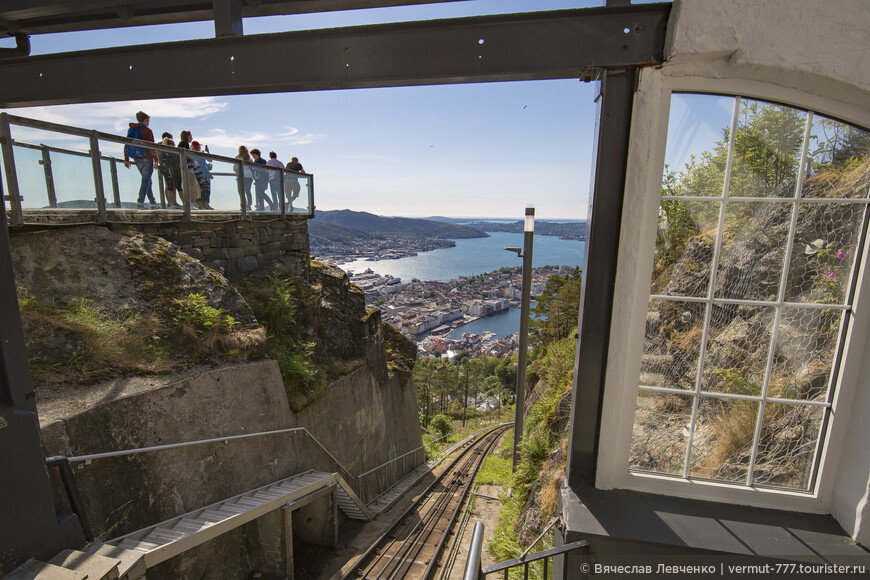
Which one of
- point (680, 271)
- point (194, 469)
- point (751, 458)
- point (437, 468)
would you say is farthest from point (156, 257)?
point (437, 468)

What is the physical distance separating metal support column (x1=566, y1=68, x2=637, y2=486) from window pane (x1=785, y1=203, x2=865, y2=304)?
3.77 feet

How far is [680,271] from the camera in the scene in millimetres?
2697

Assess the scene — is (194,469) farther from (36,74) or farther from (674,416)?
(674,416)

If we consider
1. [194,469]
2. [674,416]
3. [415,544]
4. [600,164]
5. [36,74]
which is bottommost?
[415,544]

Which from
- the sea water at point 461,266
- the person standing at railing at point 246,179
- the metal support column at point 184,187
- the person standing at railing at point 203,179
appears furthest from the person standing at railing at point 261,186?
the sea water at point 461,266

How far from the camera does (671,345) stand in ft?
8.94

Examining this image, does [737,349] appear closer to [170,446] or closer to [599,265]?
[599,265]

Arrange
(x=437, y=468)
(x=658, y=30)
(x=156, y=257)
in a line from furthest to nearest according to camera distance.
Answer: (x=437, y=468) < (x=156, y=257) < (x=658, y=30)

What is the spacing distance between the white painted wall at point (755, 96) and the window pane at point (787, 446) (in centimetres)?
9

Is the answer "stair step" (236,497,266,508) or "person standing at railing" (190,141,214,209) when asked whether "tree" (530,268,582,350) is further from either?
"stair step" (236,497,266,508)

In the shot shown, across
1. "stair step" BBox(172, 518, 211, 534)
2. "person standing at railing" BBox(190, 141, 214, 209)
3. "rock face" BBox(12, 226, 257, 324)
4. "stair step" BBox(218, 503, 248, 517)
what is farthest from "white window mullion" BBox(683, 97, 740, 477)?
"person standing at railing" BBox(190, 141, 214, 209)

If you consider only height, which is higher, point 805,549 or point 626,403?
point 626,403

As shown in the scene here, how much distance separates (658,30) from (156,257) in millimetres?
6835

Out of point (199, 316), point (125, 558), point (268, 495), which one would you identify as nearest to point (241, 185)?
point (199, 316)
